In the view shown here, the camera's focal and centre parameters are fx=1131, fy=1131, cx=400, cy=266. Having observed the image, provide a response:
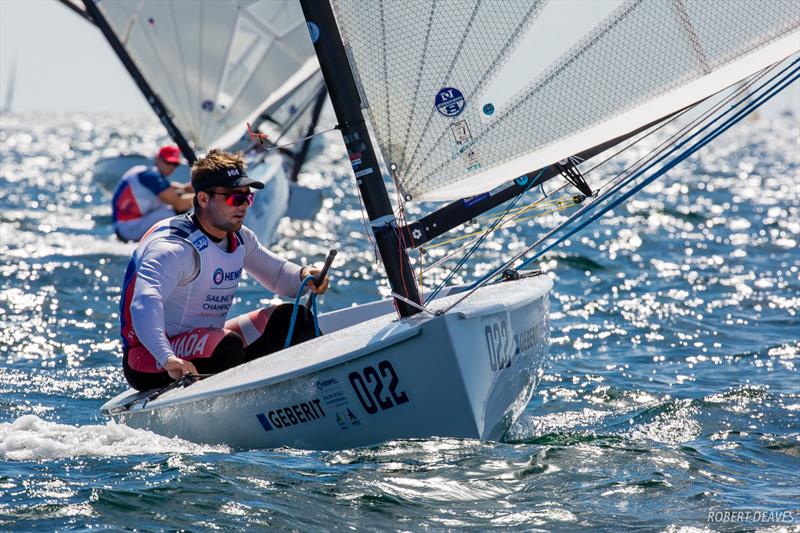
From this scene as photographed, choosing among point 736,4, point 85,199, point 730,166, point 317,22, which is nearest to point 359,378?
point 317,22

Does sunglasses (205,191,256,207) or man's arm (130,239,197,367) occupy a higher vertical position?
sunglasses (205,191,256,207)

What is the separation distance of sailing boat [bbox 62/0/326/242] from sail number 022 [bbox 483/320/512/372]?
7223 millimetres

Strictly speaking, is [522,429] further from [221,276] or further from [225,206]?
[225,206]

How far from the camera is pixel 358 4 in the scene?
13.3 ft

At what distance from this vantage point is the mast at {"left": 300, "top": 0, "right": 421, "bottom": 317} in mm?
4090

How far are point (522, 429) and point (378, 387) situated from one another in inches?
34.2

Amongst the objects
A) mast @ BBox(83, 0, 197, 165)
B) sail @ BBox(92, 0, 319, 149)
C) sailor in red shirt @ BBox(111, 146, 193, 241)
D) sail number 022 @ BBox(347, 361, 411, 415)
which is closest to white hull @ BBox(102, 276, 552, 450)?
sail number 022 @ BBox(347, 361, 411, 415)

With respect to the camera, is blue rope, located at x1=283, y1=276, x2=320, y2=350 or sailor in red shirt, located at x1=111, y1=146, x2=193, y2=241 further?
sailor in red shirt, located at x1=111, y1=146, x2=193, y2=241

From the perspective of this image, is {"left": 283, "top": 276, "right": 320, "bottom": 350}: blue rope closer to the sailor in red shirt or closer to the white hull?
the white hull

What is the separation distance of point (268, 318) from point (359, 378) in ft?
3.61

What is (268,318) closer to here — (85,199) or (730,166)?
(85,199)

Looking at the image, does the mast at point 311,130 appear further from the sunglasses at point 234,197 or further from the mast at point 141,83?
the sunglasses at point 234,197

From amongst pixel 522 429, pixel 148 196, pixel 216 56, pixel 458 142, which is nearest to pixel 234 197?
pixel 458 142

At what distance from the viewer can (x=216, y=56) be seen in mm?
12703
